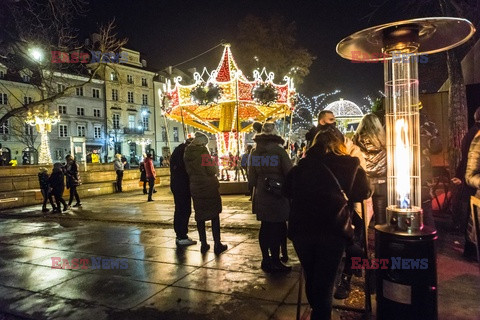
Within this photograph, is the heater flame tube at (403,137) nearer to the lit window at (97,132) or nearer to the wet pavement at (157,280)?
the wet pavement at (157,280)

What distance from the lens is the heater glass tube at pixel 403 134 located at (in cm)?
287

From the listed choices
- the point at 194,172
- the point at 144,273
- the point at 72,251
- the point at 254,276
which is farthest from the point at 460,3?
the point at 72,251

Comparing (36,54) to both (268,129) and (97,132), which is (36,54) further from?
(97,132)

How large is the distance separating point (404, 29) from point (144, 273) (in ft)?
14.2

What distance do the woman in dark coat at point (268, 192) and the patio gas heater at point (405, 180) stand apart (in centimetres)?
151

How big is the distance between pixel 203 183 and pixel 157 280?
1634 millimetres

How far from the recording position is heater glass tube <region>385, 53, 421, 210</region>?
9.42 feet

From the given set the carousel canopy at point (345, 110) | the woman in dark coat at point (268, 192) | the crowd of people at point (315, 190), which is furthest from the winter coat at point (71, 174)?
the carousel canopy at point (345, 110)

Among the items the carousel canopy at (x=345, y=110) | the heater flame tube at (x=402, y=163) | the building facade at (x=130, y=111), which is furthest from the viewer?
the building facade at (x=130, y=111)

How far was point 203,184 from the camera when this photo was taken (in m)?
5.41

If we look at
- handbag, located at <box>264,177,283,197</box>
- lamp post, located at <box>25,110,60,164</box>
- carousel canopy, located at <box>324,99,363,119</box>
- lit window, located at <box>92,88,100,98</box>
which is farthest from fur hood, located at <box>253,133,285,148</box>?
lit window, located at <box>92,88,100,98</box>

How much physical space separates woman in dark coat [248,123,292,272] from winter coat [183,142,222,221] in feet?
3.40

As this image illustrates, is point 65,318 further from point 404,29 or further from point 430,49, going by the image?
point 430,49

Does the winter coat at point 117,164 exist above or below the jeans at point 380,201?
above
